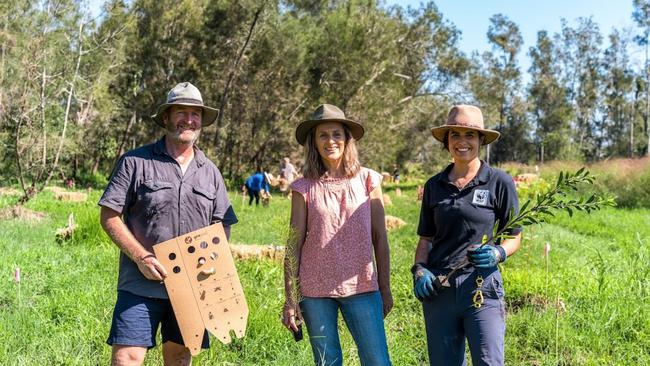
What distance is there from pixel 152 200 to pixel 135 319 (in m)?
0.59

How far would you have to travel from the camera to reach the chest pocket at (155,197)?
9.70ft

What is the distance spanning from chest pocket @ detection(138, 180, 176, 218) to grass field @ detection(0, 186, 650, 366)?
23.0 inches

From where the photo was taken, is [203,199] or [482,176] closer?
[482,176]

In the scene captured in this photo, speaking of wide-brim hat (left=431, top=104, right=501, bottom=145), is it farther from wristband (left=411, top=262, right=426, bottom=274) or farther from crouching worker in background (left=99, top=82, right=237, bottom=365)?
crouching worker in background (left=99, top=82, right=237, bottom=365)

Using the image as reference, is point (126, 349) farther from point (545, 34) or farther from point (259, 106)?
point (545, 34)

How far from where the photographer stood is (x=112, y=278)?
601 centimetres

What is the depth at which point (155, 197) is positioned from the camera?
9.71ft

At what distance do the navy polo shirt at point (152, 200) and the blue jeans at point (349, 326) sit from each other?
759mm

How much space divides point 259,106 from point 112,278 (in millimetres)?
23122

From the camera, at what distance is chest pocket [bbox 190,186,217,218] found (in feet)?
10.1

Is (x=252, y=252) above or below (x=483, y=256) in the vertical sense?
below

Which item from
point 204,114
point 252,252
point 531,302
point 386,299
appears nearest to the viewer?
point 386,299

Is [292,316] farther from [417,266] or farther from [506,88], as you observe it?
[506,88]

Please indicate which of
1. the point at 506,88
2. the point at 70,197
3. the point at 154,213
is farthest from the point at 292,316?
the point at 506,88
